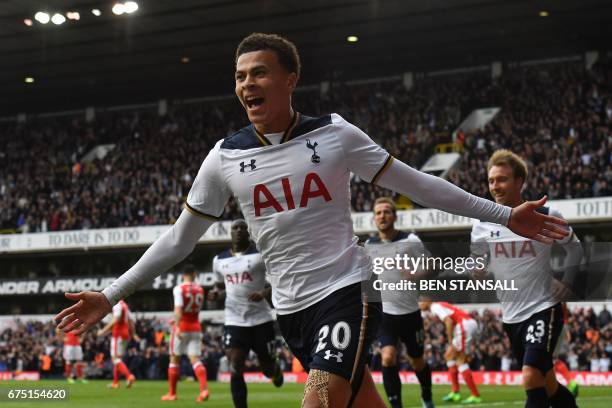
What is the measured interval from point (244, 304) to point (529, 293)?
16.8 feet

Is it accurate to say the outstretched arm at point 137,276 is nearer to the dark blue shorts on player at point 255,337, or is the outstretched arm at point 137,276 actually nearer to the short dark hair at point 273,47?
the short dark hair at point 273,47

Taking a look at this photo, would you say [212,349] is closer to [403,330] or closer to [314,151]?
[403,330]

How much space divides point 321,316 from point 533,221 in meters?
1.16

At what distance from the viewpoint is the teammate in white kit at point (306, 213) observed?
503 centimetres

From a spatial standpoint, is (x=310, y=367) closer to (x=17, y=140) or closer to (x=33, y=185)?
(x=33, y=185)

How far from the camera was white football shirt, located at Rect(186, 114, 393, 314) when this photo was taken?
5.05m

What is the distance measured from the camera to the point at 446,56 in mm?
41531

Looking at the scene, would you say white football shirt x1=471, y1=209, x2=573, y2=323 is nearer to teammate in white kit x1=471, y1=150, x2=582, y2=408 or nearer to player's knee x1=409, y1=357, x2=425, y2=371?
teammate in white kit x1=471, y1=150, x2=582, y2=408

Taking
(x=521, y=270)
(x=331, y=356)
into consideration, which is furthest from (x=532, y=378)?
(x=331, y=356)

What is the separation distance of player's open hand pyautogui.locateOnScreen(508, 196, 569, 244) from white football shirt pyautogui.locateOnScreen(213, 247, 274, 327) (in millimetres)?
7675

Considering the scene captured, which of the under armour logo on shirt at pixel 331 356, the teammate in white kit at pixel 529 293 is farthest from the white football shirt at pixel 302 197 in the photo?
the teammate in white kit at pixel 529 293

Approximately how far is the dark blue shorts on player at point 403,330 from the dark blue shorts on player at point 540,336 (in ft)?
11.8

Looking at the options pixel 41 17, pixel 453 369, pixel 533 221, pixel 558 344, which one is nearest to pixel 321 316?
pixel 533 221

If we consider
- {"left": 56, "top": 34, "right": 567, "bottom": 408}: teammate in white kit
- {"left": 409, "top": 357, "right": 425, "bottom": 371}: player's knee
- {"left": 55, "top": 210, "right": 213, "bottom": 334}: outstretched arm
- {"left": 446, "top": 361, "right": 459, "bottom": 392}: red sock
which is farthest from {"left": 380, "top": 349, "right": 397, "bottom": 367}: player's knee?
{"left": 55, "top": 210, "right": 213, "bottom": 334}: outstretched arm
